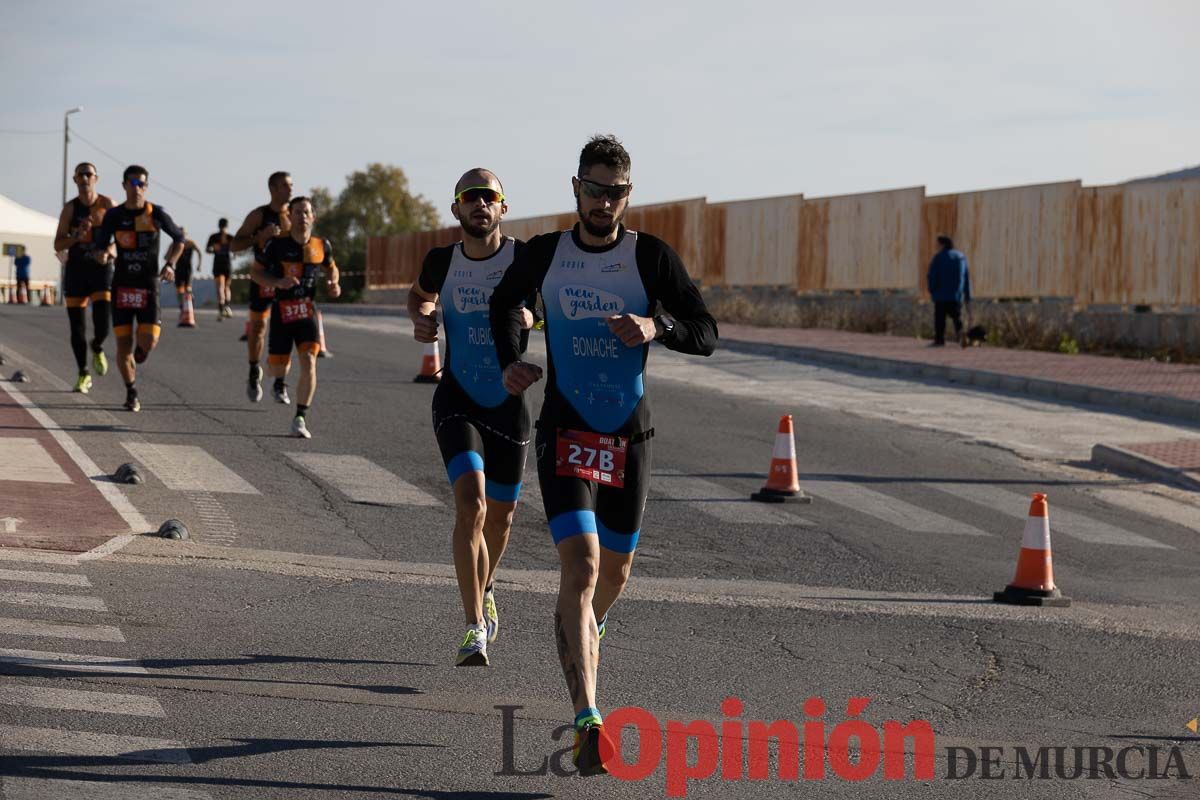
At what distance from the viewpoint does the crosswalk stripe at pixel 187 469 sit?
12.0 m

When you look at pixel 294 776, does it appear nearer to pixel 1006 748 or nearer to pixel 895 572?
pixel 1006 748

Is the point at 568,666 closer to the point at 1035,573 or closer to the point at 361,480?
the point at 1035,573

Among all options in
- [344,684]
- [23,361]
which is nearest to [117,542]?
[344,684]

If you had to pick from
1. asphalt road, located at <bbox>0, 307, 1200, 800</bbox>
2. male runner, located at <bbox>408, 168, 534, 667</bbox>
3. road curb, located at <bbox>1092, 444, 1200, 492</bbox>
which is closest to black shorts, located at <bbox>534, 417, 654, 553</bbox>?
asphalt road, located at <bbox>0, 307, 1200, 800</bbox>

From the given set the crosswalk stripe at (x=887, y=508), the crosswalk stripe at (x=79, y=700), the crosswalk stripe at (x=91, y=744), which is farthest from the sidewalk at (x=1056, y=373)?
the crosswalk stripe at (x=91, y=744)

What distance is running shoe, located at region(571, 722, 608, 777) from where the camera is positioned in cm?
519

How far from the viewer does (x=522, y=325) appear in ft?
20.6

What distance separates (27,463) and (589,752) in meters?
8.02

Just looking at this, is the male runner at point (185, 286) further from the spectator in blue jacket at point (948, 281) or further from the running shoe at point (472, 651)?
the running shoe at point (472, 651)

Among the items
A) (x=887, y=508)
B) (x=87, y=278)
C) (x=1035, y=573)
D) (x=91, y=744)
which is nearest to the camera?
(x=91, y=744)

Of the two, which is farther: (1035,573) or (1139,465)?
(1139,465)

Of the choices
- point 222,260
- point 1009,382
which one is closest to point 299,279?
point 1009,382

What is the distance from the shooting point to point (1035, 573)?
30.9 feet

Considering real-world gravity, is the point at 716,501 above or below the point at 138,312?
below
